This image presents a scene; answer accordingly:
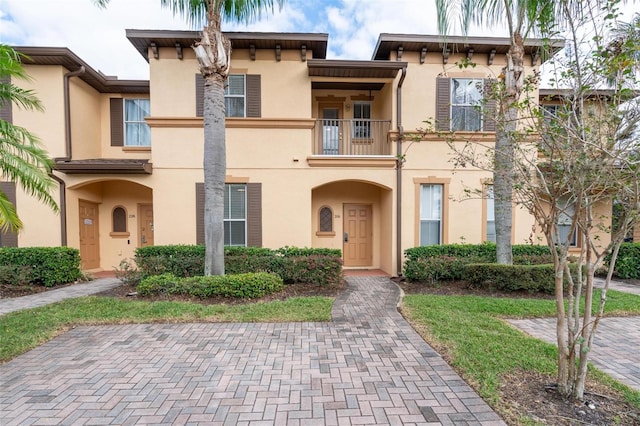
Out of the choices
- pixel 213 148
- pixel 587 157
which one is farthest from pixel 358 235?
pixel 587 157

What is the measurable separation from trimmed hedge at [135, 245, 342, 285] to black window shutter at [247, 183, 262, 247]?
115cm

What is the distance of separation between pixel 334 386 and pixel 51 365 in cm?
361

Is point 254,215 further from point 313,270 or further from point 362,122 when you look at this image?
point 362,122

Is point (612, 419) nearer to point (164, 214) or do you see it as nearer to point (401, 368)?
→ point (401, 368)

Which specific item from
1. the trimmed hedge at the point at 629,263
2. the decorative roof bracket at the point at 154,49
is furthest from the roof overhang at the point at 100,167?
the trimmed hedge at the point at 629,263

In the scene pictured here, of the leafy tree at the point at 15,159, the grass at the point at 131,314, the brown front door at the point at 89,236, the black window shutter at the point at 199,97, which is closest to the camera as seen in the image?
the grass at the point at 131,314

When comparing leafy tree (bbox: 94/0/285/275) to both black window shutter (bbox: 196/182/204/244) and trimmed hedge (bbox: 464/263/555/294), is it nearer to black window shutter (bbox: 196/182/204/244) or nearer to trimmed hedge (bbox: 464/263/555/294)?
black window shutter (bbox: 196/182/204/244)

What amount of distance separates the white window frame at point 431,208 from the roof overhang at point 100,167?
8524mm

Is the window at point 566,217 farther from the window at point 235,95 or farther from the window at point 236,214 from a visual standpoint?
the window at point 235,95

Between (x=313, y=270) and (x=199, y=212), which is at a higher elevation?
(x=199, y=212)

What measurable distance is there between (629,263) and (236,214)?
40.2 ft

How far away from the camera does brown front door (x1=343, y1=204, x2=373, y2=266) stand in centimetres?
1078

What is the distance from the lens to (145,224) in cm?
1075

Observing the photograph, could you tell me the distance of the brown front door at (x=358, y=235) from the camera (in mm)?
10781
